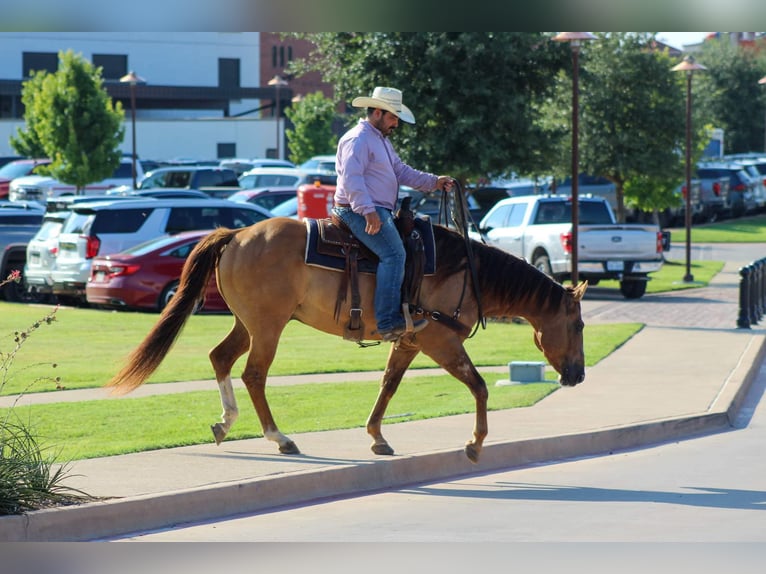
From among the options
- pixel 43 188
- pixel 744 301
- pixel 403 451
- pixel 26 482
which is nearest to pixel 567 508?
pixel 403 451

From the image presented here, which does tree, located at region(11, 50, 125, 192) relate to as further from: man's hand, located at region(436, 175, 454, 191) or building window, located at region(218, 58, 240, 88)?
man's hand, located at region(436, 175, 454, 191)

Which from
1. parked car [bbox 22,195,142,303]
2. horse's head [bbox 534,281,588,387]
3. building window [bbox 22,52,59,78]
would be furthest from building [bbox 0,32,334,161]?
horse's head [bbox 534,281,588,387]

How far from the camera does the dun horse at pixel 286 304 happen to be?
10258mm

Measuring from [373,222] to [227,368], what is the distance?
1649 mm

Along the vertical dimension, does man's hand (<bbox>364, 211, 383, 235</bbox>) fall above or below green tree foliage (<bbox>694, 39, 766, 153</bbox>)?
below

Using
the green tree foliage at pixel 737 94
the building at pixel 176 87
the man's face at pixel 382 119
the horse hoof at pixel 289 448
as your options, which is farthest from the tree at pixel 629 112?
the green tree foliage at pixel 737 94

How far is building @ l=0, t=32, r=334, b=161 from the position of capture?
6850 cm

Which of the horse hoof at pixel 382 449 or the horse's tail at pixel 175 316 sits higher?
the horse's tail at pixel 175 316

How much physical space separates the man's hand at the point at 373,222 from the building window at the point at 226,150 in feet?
200

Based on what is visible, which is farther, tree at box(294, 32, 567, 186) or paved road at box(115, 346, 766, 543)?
tree at box(294, 32, 567, 186)

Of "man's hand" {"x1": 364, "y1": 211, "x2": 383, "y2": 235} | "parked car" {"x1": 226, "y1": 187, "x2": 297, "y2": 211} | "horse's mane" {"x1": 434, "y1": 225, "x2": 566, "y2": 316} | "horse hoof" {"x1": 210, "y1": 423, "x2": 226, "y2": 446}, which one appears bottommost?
"horse hoof" {"x1": 210, "y1": 423, "x2": 226, "y2": 446}

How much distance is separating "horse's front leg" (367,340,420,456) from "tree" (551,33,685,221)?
86.1 ft

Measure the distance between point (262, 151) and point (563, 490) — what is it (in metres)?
63.6

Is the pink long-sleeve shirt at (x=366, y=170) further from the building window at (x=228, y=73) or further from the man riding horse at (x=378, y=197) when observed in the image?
the building window at (x=228, y=73)
